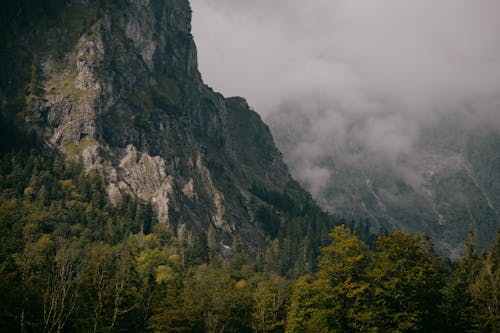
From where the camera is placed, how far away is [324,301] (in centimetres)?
5350

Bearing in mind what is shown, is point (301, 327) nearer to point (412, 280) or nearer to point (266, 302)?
point (266, 302)

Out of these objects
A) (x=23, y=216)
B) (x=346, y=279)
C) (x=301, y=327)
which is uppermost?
(x=23, y=216)

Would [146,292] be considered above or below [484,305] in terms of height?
below

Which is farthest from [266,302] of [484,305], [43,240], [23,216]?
[23,216]

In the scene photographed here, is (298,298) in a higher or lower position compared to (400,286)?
lower

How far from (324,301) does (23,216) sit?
491 ft

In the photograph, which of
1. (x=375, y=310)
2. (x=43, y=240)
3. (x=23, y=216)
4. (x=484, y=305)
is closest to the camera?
(x=375, y=310)

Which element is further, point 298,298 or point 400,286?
point 298,298

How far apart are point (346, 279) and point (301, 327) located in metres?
24.0

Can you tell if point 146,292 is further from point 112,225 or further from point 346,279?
point 112,225

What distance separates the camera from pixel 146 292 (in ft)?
298

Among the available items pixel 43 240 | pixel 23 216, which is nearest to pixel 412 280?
pixel 43 240

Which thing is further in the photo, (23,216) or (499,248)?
(23,216)

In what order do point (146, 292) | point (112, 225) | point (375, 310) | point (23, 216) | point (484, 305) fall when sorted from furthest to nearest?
point (112, 225)
point (23, 216)
point (146, 292)
point (484, 305)
point (375, 310)
